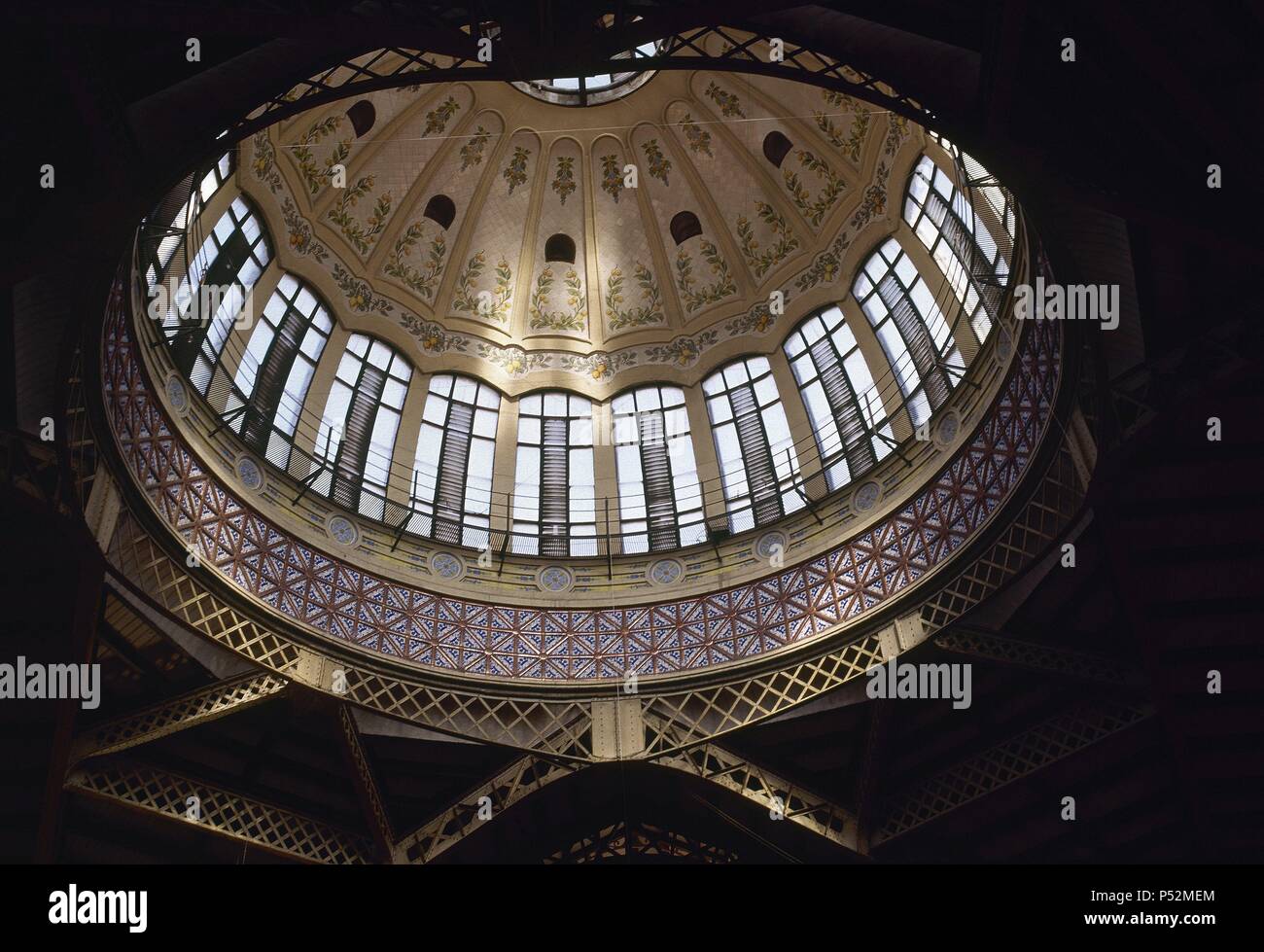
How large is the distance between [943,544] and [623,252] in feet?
34.2

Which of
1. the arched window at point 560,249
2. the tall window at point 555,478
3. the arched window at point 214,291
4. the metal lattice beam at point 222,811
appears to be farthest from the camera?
the arched window at point 560,249

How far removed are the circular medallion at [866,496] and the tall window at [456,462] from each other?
6.44m

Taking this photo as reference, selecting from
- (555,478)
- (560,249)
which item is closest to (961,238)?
(555,478)

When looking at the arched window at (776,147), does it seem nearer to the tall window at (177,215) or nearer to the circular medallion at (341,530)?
the tall window at (177,215)

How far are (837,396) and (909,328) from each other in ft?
6.24

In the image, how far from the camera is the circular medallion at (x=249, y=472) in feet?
67.5

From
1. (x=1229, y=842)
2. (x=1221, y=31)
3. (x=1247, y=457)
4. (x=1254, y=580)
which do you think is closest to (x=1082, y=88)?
(x=1221, y=31)

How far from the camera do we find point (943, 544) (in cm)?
1948

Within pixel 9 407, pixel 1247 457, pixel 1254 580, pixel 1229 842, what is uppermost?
pixel 9 407

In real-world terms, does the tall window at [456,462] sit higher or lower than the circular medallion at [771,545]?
higher

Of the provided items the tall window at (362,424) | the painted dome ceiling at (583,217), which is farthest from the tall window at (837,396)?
the tall window at (362,424)

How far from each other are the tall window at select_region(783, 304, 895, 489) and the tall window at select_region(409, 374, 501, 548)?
19.8ft

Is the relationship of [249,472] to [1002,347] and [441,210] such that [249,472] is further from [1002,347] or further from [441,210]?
Result: [1002,347]

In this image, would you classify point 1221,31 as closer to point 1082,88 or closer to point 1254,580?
point 1082,88
